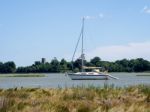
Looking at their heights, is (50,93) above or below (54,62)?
below

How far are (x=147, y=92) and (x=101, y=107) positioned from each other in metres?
6.90

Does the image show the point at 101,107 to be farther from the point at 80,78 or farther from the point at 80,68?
the point at 80,68

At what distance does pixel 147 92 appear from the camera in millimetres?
23031

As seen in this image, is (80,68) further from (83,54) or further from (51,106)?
(51,106)

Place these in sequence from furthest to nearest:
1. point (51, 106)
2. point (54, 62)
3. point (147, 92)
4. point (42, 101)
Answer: point (54, 62) → point (147, 92) → point (42, 101) → point (51, 106)

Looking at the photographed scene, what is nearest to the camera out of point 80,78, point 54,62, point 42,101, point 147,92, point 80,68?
point 42,101

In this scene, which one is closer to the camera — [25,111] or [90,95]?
[25,111]

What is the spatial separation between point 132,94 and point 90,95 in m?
2.23

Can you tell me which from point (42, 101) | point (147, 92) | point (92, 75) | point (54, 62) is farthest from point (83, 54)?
point (42, 101)

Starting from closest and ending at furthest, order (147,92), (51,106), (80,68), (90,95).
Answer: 1. (51,106)
2. (90,95)
3. (147,92)
4. (80,68)

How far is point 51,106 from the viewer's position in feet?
53.8

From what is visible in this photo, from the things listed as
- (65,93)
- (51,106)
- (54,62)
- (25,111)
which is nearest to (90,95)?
(65,93)

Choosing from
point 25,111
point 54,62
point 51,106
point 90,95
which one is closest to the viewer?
point 25,111

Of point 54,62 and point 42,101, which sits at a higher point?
point 54,62
